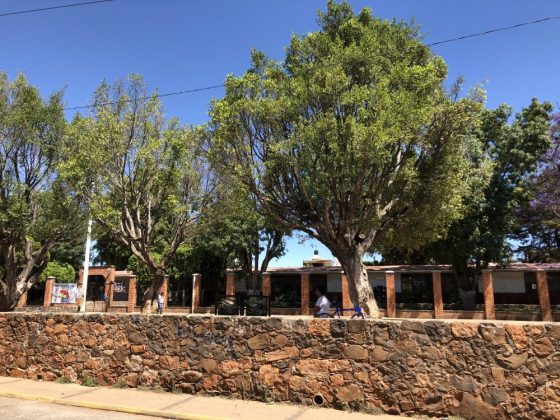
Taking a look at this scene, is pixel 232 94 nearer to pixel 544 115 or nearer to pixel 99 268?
pixel 544 115

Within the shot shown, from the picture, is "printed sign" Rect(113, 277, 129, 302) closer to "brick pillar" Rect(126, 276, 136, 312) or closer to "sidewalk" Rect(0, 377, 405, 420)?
"brick pillar" Rect(126, 276, 136, 312)

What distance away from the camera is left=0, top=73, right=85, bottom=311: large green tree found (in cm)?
1859

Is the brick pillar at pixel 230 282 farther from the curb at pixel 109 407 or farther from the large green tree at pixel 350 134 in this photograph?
the curb at pixel 109 407

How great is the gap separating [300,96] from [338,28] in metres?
4.57

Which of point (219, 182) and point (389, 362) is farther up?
point (219, 182)

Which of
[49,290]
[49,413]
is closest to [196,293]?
[49,290]

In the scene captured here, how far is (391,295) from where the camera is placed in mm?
30359

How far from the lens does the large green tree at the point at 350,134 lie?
14.7m

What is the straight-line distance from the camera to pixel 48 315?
9406mm

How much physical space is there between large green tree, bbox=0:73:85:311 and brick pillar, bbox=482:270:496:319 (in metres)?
23.6

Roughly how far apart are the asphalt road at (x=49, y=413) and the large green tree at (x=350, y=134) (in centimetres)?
998

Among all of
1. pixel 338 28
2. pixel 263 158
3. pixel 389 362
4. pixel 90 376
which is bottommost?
pixel 90 376

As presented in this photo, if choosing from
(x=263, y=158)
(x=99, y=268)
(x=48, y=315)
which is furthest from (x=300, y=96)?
(x=99, y=268)

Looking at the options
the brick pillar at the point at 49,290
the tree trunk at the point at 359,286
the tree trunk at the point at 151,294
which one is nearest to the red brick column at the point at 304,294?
the tree trunk at the point at 151,294
